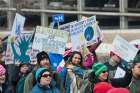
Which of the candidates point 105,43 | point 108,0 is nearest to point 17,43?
point 105,43

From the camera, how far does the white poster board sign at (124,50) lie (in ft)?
26.5

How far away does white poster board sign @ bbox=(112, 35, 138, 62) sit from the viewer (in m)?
8.08

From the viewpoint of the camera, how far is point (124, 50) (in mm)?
8195

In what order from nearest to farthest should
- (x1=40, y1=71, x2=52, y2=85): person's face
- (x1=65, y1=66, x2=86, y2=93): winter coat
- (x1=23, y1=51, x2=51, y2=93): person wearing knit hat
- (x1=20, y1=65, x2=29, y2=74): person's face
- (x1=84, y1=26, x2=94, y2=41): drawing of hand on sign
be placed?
1. (x1=40, y1=71, x2=52, y2=85): person's face
2. (x1=23, y1=51, x2=51, y2=93): person wearing knit hat
3. (x1=65, y1=66, x2=86, y2=93): winter coat
4. (x1=20, y1=65, x2=29, y2=74): person's face
5. (x1=84, y1=26, x2=94, y2=41): drawing of hand on sign

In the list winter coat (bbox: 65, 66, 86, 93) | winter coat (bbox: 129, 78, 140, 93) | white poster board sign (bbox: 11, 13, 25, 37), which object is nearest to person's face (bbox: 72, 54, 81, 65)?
winter coat (bbox: 65, 66, 86, 93)

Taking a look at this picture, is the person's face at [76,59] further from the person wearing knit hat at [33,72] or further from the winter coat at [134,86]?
the winter coat at [134,86]

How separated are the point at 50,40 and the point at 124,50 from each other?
129cm

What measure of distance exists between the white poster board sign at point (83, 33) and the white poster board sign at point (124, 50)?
0.88m

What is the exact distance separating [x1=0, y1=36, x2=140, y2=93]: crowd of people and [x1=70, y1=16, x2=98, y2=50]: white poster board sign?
0.19m

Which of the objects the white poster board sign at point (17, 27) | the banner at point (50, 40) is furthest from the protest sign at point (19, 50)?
the banner at point (50, 40)

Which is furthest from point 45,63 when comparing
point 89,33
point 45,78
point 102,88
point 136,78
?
point 136,78

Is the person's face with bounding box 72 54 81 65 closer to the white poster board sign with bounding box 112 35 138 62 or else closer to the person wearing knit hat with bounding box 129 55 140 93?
the white poster board sign with bounding box 112 35 138 62

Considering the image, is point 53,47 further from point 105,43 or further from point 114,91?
point 105,43

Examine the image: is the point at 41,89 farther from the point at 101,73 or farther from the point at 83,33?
the point at 83,33
